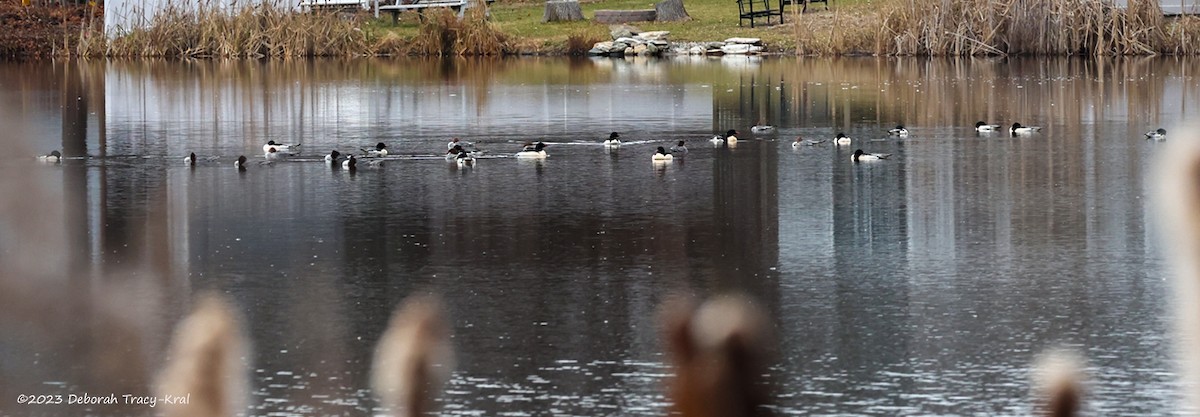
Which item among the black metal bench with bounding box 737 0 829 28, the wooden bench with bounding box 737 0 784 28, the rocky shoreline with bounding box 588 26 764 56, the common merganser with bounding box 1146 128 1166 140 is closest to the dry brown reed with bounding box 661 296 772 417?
the common merganser with bounding box 1146 128 1166 140

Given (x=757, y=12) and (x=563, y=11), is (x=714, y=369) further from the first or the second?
(x=563, y=11)

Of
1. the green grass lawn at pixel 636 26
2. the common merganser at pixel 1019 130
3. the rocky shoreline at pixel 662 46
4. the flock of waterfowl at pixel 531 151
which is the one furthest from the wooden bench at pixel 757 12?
the flock of waterfowl at pixel 531 151

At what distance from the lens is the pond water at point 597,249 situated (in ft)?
25.1

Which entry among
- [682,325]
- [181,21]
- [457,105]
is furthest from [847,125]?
[181,21]

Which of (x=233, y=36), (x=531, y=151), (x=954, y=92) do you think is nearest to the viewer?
(x=531, y=151)

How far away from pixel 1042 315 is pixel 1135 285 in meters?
1.21

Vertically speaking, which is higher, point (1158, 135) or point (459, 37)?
point (459, 37)

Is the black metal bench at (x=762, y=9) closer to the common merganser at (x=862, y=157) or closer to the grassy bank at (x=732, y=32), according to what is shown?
the grassy bank at (x=732, y=32)

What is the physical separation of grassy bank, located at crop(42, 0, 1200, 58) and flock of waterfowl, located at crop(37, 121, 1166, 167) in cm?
1740

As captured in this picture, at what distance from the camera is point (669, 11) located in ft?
154

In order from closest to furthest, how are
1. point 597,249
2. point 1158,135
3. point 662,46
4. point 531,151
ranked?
point 597,249 < point 531,151 < point 1158,135 < point 662,46

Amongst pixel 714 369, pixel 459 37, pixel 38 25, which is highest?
pixel 38 25

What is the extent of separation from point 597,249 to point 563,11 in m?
35.9

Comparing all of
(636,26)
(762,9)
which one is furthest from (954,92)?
(762,9)
